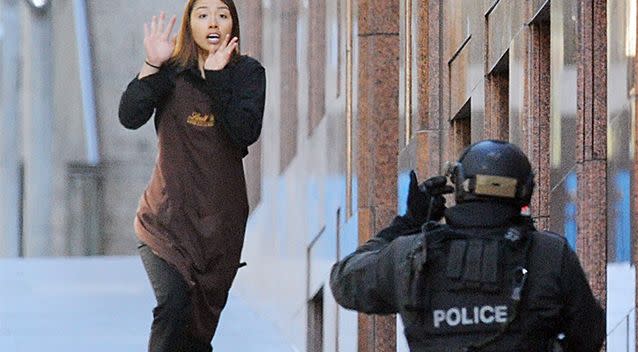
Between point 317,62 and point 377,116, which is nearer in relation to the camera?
point 377,116

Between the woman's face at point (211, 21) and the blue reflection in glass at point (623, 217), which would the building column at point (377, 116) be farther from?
the blue reflection in glass at point (623, 217)

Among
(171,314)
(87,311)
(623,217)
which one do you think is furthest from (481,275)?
(87,311)

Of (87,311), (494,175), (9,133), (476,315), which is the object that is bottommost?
(87,311)

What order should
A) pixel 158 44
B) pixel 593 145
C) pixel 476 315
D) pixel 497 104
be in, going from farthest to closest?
pixel 497 104 < pixel 158 44 < pixel 593 145 < pixel 476 315

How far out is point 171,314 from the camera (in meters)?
13.0

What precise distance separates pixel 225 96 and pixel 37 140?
2195cm

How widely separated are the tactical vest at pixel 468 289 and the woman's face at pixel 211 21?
4.24 metres

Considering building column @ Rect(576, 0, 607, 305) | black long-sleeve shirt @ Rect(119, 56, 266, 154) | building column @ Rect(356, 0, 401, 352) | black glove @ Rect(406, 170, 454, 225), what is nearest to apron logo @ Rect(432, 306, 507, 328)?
black glove @ Rect(406, 170, 454, 225)

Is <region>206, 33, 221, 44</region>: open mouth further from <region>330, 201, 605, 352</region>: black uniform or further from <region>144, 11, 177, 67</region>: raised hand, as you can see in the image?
<region>330, 201, 605, 352</region>: black uniform

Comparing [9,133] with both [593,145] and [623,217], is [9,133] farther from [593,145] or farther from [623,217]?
[623,217]

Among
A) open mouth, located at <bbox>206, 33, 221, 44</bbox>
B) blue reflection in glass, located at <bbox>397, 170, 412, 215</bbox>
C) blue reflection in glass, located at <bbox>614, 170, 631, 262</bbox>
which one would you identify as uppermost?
open mouth, located at <bbox>206, 33, 221, 44</bbox>

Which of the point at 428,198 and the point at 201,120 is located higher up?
the point at 201,120

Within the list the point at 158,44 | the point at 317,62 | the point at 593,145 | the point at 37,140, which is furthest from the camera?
the point at 37,140

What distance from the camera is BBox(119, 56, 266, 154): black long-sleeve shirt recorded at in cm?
1295
